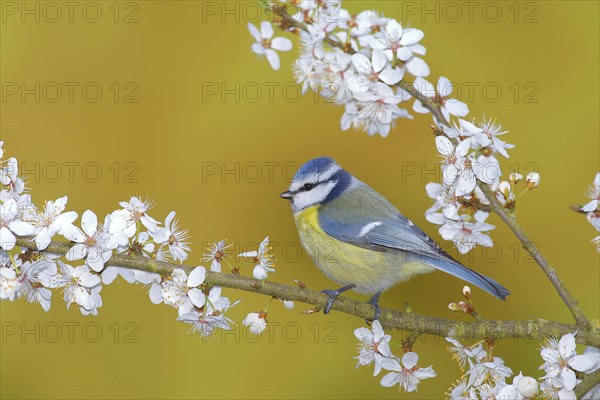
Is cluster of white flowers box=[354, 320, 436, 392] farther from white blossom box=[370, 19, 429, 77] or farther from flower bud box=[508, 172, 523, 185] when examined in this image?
white blossom box=[370, 19, 429, 77]

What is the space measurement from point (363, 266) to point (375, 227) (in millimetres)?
112

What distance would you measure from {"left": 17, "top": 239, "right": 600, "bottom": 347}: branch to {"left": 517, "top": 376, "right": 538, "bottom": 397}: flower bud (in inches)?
3.4

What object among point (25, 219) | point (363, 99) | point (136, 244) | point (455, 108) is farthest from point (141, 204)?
point (455, 108)

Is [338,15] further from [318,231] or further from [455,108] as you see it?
[318,231]

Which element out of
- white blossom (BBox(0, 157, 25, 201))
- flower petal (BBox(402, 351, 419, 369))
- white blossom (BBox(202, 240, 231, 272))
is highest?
white blossom (BBox(0, 157, 25, 201))

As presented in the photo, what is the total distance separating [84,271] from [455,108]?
2.46 feet

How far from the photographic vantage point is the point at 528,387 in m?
1.21

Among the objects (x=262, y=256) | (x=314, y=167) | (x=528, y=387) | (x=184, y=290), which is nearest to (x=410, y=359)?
(x=528, y=387)

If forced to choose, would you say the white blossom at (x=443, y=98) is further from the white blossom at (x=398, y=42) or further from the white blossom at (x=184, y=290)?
the white blossom at (x=184, y=290)

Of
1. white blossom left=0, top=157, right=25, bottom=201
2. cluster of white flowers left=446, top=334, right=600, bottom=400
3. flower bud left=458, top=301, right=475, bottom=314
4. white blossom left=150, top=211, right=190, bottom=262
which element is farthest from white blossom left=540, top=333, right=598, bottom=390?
white blossom left=0, top=157, right=25, bottom=201

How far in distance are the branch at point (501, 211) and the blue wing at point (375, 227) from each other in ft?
1.11

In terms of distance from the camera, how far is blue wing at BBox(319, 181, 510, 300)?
5.57 ft

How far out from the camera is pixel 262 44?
1.55 m

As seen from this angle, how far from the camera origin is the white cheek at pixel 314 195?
1930 mm
